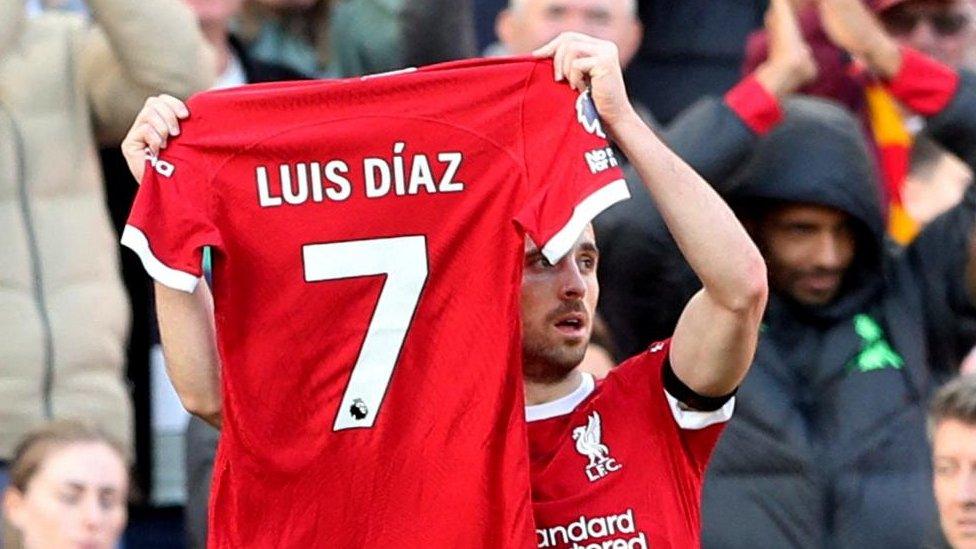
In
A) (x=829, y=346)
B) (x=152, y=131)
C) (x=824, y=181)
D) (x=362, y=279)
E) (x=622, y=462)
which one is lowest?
(x=829, y=346)

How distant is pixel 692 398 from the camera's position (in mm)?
3957

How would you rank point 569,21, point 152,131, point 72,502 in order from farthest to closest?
point 569,21 → point 72,502 → point 152,131

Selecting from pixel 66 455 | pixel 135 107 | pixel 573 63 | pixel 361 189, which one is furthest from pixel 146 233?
pixel 135 107

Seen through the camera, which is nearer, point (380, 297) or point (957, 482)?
point (380, 297)

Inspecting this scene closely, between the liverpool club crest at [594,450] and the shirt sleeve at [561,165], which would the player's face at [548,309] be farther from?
the shirt sleeve at [561,165]

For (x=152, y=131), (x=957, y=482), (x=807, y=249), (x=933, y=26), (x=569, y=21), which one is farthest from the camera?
(x=933, y=26)

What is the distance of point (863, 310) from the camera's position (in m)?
5.48

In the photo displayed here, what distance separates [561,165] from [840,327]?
1.80 meters

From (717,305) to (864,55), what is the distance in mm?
2016

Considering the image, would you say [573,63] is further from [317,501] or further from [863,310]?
[863,310]

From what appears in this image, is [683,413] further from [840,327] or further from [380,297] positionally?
[840,327]

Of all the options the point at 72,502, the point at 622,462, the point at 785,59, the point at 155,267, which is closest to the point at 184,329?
the point at 155,267

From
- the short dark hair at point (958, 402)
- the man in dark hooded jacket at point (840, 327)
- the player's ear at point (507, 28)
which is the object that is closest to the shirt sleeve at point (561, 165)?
the short dark hair at point (958, 402)

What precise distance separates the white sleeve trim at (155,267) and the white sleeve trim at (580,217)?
1.86 ft
